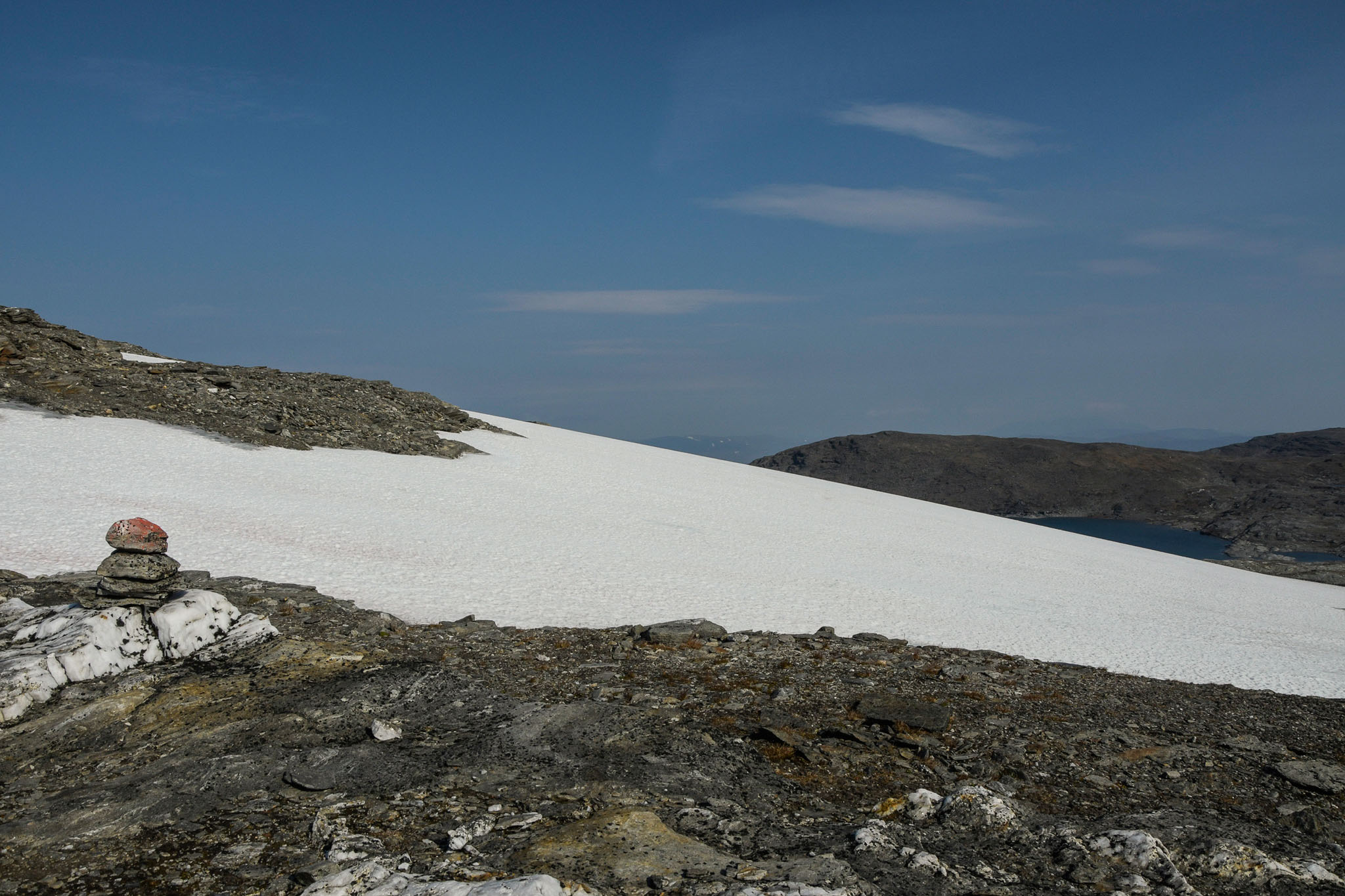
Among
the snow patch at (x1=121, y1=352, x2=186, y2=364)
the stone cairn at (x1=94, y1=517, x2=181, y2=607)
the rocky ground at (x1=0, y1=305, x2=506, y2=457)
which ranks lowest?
the stone cairn at (x1=94, y1=517, x2=181, y2=607)

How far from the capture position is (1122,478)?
3100 inches

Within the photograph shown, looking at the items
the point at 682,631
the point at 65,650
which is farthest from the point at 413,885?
the point at 682,631

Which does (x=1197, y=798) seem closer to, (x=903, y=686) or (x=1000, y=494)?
(x=903, y=686)

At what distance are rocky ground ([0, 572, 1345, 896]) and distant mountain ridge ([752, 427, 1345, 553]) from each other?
61.9m

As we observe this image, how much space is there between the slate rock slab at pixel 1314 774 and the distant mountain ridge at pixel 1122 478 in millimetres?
61156

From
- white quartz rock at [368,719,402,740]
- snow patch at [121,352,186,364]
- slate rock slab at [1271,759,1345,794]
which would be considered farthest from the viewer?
snow patch at [121,352,186,364]

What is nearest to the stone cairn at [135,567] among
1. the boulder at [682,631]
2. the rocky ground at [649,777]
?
the rocky ground at [649,777]

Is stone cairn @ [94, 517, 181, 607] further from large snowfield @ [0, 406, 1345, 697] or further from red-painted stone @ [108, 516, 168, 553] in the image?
large snowfield @ [0, 406, 1345, 697]

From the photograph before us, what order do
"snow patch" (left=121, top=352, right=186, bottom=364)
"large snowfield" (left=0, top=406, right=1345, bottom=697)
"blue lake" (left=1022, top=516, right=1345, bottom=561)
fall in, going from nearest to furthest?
"large snowfield" (left=0, top=406, right=1345, bottom=697)
"snow patch" (left=121, top=352, right=186, bottom=364)
"blue lake" (left=1022, top=516, right=1345, bottom=561)

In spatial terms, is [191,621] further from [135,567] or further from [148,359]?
[148,359]

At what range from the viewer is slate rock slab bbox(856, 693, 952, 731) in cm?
705

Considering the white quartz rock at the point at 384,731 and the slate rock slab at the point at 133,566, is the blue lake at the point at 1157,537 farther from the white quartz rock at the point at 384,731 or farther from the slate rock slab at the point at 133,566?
the slate rock slab at the point at 133,566

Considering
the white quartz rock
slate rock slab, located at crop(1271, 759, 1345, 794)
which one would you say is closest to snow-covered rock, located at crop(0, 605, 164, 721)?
the white quartz rock

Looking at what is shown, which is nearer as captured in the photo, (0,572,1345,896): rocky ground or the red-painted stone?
(0,572,1345,896): rocky ground
